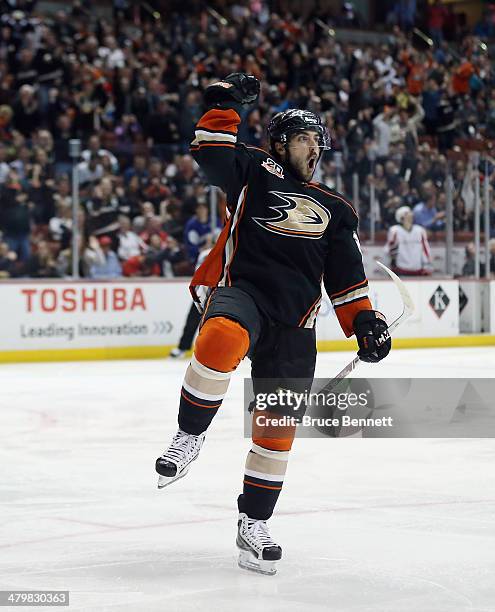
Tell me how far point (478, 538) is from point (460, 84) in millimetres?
16165

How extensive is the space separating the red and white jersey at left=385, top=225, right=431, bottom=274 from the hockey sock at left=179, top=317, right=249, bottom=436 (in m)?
10.4

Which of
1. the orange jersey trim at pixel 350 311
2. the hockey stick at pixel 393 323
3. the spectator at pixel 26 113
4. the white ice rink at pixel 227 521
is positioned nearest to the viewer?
the white ice rink at pixel 227 521

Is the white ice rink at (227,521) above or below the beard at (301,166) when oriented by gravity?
below

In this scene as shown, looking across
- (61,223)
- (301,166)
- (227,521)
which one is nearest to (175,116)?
(61,223)

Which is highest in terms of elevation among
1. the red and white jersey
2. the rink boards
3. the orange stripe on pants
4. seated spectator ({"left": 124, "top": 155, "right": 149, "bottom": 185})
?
the orange stripe on pants

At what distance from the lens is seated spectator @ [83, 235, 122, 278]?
41.1 ft

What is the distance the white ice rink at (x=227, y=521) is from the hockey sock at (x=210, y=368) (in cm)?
48

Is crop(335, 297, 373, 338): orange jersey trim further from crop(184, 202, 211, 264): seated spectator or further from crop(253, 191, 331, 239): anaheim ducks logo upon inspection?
crop(184, 202, 211, 264): seated spectator

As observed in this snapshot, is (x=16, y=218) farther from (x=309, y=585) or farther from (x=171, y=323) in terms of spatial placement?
(x=309, y=585)

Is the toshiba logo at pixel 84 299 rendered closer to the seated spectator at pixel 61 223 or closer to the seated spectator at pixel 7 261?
the seated spectator at pixel 7 261

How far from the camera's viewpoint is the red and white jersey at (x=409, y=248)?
46.4 feet

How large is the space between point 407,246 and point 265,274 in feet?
34.5

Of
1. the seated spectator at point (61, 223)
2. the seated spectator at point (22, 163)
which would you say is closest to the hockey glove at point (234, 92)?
the seated spectator at point (22, 163)

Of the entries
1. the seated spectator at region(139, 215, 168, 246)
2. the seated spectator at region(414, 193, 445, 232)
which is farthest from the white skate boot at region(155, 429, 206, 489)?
→ the seated spectator at region(414, 193, 445, 232)
